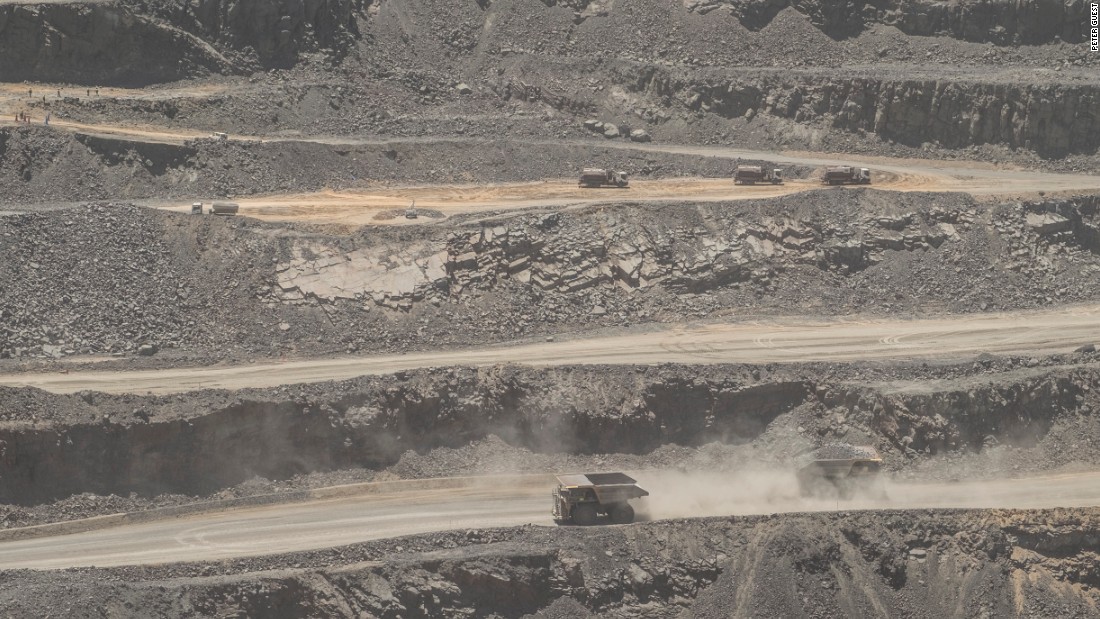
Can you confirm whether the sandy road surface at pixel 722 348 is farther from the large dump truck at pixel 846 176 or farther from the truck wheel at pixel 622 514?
the large dump truck at pixel 846 176

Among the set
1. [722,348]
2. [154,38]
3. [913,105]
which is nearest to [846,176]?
[913,105]

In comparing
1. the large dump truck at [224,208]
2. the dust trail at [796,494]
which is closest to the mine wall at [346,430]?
the dust trail at [796,494]

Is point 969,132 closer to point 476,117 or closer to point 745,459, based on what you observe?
point 476,117

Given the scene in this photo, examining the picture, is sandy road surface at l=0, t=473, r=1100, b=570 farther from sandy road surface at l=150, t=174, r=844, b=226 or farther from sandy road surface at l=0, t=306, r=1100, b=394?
sandy road surface at l=150, t=174, r=844, b=226

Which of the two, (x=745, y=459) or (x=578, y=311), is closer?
(x=745, y=459)

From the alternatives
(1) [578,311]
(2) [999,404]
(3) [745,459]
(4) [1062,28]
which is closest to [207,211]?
(1) [578,311]

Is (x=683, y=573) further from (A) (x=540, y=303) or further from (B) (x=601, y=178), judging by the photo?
(B) (x=601, y=178)
